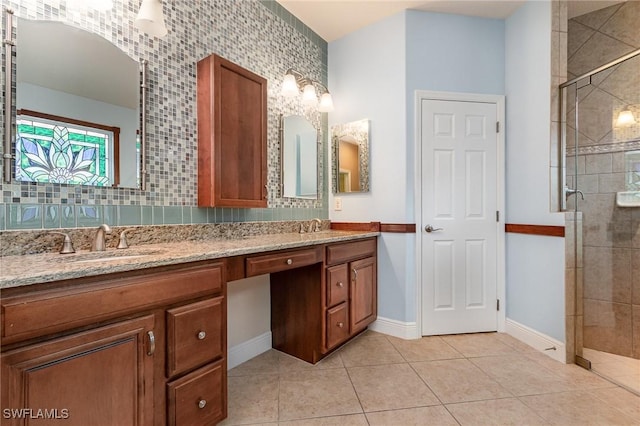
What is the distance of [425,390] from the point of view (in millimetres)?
1723

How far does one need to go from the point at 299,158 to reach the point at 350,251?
3.08 ft

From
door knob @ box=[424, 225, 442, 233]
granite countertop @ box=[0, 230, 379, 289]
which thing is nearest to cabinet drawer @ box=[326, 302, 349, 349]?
granite countertop @ box=[0, 230, 379, 289]

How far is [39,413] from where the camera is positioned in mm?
858

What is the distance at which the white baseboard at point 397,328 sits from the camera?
2.47 meters

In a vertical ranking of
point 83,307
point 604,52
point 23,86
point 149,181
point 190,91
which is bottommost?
point 83,307

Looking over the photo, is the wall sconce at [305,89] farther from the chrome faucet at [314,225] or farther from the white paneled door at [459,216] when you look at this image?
the chrome faucet at [314,225]

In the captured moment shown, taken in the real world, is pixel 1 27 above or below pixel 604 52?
below

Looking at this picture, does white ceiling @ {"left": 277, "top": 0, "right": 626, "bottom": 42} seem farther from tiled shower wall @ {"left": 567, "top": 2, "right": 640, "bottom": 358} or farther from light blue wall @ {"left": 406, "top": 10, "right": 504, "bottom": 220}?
tiled shower wall @ {"left": 567, "top": 2, "right": 640, "bottom": 358}

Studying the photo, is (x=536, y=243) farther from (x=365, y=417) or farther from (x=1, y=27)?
(x=1, y=27)

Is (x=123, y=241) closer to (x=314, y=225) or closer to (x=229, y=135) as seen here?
(x=229, y=135)

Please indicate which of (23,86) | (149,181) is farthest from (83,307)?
(23,86)

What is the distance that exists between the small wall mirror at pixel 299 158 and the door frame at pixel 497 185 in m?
0.91

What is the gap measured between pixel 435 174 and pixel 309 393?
6.35ft

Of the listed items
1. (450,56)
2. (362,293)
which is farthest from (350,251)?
(450,56)
